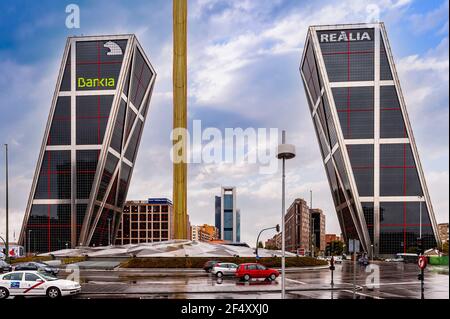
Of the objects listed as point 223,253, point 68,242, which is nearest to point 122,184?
point 68,242

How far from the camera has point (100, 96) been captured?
9406 centimetres

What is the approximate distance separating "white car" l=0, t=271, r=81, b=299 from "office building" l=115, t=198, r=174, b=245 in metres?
146

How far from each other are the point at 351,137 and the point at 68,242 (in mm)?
71742

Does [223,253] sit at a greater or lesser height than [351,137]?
lesser

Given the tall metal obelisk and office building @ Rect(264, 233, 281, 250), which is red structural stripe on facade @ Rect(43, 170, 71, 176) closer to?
the tall metal obelisk

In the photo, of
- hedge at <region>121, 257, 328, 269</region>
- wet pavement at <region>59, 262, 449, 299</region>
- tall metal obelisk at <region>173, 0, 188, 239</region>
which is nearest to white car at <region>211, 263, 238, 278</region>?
wet pavement at <region>59, 262, 449, 299</region>

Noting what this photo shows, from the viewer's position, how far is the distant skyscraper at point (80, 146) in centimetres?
8981

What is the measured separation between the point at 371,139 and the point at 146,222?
108 metres

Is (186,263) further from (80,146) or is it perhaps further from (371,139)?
(80,146)

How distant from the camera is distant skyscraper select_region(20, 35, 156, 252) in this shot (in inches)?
3536

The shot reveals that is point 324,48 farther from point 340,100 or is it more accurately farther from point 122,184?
point 122,184

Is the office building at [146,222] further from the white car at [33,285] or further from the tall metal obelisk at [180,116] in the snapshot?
the white car at [33,285]

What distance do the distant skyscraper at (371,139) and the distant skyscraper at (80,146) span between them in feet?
147

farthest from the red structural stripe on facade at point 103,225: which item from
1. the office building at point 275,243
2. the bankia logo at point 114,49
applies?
the office building at point 275,243
